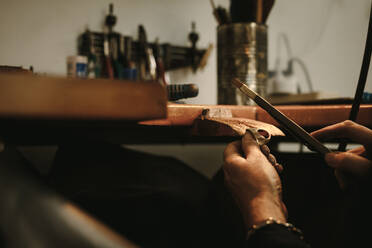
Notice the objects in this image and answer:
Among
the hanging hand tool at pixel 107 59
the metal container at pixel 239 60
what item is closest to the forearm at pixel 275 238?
the metal container at pixel 239 60

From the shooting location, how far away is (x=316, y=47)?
1.67m

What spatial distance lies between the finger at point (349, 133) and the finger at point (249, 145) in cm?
16

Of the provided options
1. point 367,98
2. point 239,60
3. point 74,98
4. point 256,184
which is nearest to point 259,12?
point 239,60

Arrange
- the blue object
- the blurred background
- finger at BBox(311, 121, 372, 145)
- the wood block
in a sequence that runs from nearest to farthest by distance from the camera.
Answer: the wood block < finger at BBox(311, 121, 372, 145) < the blue object < the blurred background

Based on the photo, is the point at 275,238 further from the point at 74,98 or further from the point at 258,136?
the point at 74,98

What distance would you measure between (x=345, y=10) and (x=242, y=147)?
→ 4.77 feet

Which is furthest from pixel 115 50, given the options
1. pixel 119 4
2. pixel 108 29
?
pixel 119 4

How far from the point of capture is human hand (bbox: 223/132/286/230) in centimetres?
43

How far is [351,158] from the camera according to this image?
0.39m

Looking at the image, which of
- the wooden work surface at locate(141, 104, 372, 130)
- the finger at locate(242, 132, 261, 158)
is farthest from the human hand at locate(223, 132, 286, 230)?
the wooden work surface at locate(141, 104, 372, 130)

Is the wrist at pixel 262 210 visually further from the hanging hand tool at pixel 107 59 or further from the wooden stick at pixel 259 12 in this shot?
the hanging hand tool at pixel 107 59

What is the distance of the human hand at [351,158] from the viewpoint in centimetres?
39

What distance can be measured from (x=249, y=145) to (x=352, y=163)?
0.45ft

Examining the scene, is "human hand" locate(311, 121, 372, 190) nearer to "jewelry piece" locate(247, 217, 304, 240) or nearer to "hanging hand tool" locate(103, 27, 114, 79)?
"jewelry piece" locate(247, 217, 304, 240)
